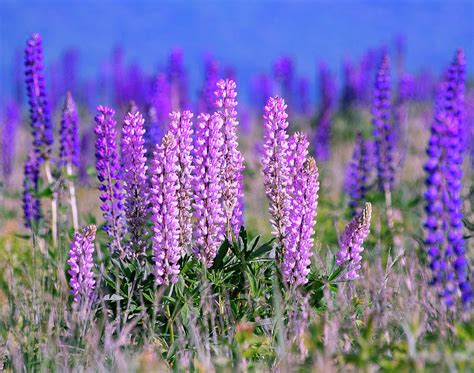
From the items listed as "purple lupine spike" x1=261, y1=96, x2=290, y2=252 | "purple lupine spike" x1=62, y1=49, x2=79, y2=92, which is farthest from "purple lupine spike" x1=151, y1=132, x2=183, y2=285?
"purple lupine spike" x1=62, y1=49, x2=79, y2=92

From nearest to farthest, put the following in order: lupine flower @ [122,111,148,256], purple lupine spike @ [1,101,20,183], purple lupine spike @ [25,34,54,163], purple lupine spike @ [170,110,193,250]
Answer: purple lupine spike @ [170,110,193,250] < lupine flower @ [122,111,148,256] < purple lupine spike @ [25,34,54,163] < purple lupine spike @ [1,101,20,183]

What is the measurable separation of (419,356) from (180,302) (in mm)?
1313

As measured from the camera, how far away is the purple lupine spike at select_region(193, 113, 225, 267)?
3.77 metres

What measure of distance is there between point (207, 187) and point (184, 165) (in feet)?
0.58

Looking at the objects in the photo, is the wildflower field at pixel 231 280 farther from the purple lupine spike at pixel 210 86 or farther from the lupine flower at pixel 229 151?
the purple lupine spike at pixel 210 86

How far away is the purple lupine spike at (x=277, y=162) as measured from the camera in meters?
3.90

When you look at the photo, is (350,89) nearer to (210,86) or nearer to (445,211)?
(210,86)

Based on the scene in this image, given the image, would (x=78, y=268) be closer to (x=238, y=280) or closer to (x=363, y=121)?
(x=238, y=280)

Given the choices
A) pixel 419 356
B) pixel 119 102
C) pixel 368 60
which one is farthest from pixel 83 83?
pixel 419 356

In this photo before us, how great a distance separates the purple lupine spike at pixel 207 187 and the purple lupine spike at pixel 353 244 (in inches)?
25.7

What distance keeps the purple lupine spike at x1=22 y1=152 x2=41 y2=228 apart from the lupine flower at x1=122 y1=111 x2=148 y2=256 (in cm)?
172

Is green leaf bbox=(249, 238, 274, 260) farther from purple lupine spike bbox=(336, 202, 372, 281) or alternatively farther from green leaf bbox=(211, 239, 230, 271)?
purple lupine spike bbox=(336, 202, 372, 281)

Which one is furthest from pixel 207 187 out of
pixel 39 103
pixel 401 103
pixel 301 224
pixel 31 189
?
pixel 401 103

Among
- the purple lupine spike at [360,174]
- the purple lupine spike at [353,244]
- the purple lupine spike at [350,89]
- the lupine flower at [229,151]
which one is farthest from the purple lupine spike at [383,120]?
the purple lupine spike at [350,89]
